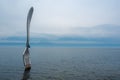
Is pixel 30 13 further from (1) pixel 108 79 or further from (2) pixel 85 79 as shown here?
(1) pixel 108 79

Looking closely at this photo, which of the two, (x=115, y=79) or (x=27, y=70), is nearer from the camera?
(x=115, y=79)

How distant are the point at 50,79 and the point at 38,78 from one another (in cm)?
382

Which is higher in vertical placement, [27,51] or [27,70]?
[27,51]

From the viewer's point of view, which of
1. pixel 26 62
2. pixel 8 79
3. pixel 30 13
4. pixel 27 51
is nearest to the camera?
pixel 8 79

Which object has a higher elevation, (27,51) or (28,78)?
(27,51)

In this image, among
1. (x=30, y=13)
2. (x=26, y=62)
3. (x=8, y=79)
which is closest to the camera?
(x=8, y=79)

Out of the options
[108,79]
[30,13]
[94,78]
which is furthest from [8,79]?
[108,79]

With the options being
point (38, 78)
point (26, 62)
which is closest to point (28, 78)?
point (38, 78)

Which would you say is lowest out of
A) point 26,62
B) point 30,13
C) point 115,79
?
point 115,79

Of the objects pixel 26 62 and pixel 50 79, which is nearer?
pixel 50 79

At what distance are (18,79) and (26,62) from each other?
13815 millimetres

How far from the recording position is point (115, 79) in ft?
200

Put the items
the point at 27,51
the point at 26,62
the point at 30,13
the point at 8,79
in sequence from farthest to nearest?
the point at 26,62, the point at 27,51, the point at 30,13, the point at 8,79

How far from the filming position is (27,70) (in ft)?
251
